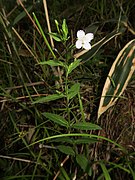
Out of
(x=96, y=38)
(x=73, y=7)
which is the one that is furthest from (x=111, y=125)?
(x=73, y=7)

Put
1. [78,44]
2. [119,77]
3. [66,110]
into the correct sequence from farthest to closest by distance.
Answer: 1. [119,77]
2. [66,110]
3. [78,44]

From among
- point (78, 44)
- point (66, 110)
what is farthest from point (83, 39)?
point (66, 110)

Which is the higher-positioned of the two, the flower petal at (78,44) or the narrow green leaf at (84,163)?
the flower petal at (78,44)

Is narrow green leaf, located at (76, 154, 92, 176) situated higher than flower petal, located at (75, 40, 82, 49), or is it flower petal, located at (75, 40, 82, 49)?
flower petal, located at (75, 40, 82, 49)

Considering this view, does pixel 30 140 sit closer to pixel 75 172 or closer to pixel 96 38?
pixel 75 172

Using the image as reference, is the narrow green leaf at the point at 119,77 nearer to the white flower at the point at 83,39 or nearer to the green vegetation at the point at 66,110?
the green vegetation at the point at 66,110

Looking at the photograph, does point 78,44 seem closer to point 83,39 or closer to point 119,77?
point 83,39

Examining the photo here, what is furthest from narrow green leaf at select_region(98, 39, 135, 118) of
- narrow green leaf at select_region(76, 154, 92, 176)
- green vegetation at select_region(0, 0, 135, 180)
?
narrow green leaf at select_region(76, 154, 92, 176)

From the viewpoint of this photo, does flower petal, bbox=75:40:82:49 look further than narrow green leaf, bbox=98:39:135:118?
No

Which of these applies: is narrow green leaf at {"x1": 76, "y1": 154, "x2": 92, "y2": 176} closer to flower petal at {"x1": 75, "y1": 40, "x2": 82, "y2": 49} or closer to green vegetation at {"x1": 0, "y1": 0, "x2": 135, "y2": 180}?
green vegetation at {"x1": 0, "y1": 0, "x2": 135, "y2": 180}

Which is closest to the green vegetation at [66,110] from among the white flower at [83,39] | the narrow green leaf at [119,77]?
the narrow green leaf at [119,77]

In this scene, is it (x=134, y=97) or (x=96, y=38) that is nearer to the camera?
(x=134, y=97)
